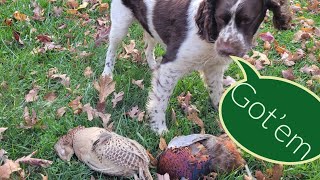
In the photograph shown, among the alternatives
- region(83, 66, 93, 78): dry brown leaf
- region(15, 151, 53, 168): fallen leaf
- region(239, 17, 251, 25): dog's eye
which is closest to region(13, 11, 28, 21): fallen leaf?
region(83, 66, 93, 78): dry brown leaf

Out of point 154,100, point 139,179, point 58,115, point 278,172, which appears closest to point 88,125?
point 58,115

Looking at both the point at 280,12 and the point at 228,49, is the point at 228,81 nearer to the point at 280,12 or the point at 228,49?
the point at 280,12

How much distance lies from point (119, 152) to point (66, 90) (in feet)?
4.56

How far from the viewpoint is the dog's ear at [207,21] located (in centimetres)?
312

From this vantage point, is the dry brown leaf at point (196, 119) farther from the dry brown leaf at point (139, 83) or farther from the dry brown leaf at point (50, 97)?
the dry brown leaf at point (50, 97)

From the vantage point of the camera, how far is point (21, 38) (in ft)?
16.6

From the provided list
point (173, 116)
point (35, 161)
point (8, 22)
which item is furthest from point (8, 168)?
point (8, 22)

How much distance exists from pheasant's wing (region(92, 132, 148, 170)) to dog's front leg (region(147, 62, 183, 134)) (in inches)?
25.1

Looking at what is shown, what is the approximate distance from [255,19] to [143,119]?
1307 millimetres

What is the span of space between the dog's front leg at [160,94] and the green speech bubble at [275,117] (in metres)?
1.34

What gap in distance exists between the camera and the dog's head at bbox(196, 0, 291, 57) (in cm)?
293

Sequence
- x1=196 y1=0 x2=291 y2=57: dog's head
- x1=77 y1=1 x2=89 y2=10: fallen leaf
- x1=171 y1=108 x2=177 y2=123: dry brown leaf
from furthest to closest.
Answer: x1=77 y1=1 x2=89 y2=10: fallen leaf < x1=171 y1=108 x2=177 y2=123: dry brown leaf < x1=196 y1=0 x2=291 y2=57: dog's head

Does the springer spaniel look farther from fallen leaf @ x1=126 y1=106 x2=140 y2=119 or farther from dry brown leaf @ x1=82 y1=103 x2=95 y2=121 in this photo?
dry brown leaf @ x1=82 y1=103 x2=95 y2=121

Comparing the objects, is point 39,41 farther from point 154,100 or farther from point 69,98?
point 154,100
